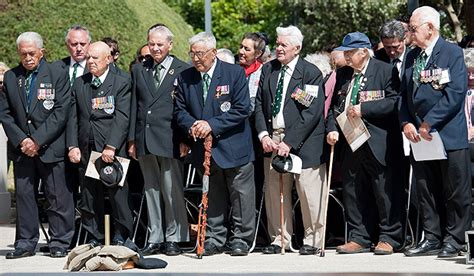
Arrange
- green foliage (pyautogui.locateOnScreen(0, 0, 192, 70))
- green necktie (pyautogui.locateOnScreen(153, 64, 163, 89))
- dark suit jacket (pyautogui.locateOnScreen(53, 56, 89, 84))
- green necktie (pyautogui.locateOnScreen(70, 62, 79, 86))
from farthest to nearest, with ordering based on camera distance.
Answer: green foliage (pyautogui.locateOnScreen(0, 0, 192, 70)) → green necktie (pyautogui.locateOnScreen(70, 62, 79, 86)) → dark suit jacket (pyautogui.locateOnScreen(53, 56, 89, 84)) → green necktie (pyautogui.locateOnScreen(153, 64, 163, 89))

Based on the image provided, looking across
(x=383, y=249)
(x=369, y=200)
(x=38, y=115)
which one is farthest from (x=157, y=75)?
(x=383, y=249)

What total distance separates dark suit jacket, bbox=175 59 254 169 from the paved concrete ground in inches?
37.0

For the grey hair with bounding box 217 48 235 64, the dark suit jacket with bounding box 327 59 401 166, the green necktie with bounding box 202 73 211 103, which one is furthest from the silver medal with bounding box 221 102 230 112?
the grey hair with bounding box 217 48 235 64

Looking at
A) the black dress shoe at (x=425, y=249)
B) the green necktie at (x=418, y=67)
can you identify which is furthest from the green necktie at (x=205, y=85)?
the black dress shoe at (x=425, y=249)

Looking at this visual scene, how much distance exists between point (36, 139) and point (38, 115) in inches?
9.9

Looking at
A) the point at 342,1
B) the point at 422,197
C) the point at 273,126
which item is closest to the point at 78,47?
the point at 273,126

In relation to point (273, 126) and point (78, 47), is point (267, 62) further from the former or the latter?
point (78, 47)

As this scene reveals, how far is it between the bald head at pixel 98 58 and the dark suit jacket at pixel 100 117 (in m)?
0.12

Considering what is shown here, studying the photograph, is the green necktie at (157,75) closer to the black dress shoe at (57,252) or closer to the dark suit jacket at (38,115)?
the dark suit jacket at (38,115)

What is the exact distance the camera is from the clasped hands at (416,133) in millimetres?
10859

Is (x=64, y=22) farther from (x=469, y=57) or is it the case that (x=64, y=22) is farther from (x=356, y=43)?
(x=356, y=43)

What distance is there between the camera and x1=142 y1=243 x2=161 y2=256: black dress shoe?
11.7m

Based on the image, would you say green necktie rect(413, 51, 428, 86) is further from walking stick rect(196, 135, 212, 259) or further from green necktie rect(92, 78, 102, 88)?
green necktie rect(92, 78, 102, 88)

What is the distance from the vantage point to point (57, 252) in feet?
38.3
